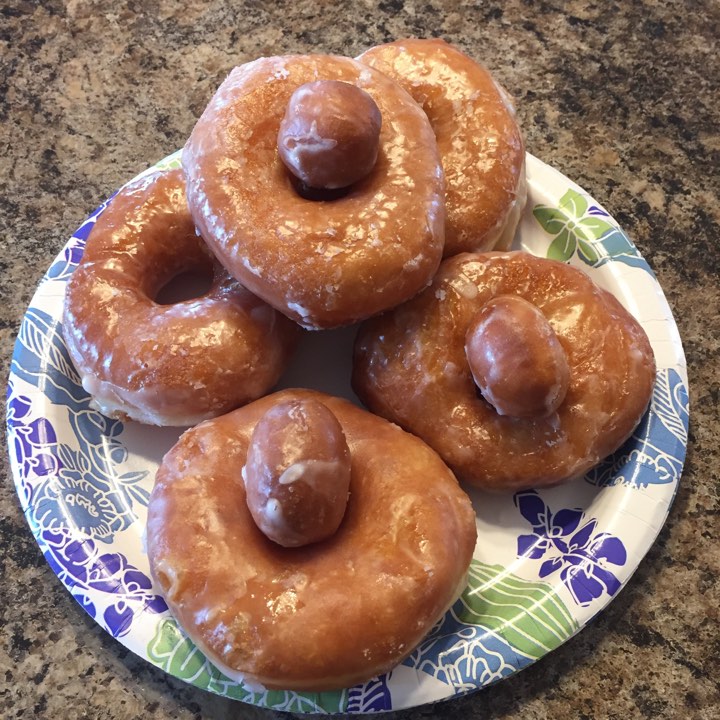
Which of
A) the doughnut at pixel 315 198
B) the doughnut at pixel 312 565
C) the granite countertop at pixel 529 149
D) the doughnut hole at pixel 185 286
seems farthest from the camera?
the doughnut hole at pixel 185 286

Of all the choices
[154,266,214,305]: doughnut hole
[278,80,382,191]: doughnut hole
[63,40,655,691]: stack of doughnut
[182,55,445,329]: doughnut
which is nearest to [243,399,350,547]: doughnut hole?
[63,40,655,691]: stack of doughnut

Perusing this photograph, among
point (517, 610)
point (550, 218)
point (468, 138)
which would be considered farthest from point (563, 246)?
point (517, 610)

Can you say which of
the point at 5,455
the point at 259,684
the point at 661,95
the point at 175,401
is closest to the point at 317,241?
the point at 175,401

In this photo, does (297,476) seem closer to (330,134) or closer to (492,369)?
(492,369)

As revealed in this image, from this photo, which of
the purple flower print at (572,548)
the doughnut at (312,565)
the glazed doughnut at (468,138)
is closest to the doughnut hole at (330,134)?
the glazed doughnut at (468,138)

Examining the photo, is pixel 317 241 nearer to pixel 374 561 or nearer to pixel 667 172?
pixel 374 561

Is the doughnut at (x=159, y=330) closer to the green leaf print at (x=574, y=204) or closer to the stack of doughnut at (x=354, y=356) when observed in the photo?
the stack of doughnut at (x=354, y=356)
